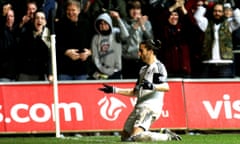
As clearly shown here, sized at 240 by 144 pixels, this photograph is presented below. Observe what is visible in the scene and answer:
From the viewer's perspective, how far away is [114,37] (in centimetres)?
1755

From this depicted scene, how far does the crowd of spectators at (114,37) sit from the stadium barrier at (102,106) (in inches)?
21.2

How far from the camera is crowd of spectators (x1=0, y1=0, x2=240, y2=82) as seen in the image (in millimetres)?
17078

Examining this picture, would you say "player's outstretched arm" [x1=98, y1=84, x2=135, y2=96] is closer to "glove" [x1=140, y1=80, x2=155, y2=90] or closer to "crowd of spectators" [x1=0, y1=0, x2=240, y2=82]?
"glove" [x1=140, y1=80, x2=155, y2=90]

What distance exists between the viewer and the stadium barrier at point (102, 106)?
1655 cm

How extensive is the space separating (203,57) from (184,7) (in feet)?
4.59

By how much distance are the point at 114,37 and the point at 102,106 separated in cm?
175

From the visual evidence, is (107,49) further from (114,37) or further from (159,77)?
(159,77)

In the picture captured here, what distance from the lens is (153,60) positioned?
1307cm

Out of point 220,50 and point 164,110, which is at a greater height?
point 220,50

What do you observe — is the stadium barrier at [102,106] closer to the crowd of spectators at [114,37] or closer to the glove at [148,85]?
the crowd of spectators at [114,37]

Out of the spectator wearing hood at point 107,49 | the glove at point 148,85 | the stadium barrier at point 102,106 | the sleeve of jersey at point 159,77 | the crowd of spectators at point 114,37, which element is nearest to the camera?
the glove at point 148,85

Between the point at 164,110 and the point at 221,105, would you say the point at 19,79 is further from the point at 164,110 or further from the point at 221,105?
the point at 221,105

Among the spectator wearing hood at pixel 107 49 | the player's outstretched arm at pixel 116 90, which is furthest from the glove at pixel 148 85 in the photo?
the spectator wearing hood at pixel 107 49

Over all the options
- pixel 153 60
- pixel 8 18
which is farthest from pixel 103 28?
pixel 153 60
